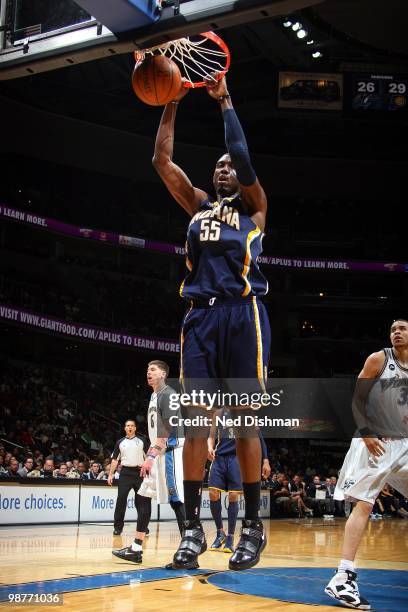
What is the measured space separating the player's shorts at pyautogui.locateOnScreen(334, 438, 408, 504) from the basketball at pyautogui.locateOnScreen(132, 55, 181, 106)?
3340 mm

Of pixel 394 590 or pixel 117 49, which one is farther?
pixel 394 590

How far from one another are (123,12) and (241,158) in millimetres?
1080

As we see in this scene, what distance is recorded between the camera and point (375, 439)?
19.3 feet

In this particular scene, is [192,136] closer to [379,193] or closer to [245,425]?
[379,193]

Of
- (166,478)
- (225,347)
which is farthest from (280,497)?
(225,347)

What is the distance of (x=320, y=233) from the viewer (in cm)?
3281

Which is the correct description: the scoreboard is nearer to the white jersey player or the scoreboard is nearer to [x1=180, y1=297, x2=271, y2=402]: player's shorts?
the white jersey player

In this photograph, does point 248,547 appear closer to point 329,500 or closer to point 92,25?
point 92,25

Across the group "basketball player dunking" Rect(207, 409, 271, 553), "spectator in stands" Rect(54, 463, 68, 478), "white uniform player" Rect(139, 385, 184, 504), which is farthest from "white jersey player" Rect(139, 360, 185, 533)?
"spectator in stands" Rect(54, 463, 68, 478)

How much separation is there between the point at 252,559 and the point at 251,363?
3.21 feet

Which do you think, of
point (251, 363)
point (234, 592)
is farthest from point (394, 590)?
point (251, 363)

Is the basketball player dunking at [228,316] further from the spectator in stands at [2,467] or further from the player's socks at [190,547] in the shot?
the spectator in stands at [2,467]

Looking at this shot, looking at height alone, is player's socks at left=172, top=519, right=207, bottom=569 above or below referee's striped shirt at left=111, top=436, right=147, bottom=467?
below

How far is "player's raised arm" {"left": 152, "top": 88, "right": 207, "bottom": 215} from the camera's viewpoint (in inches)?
166
